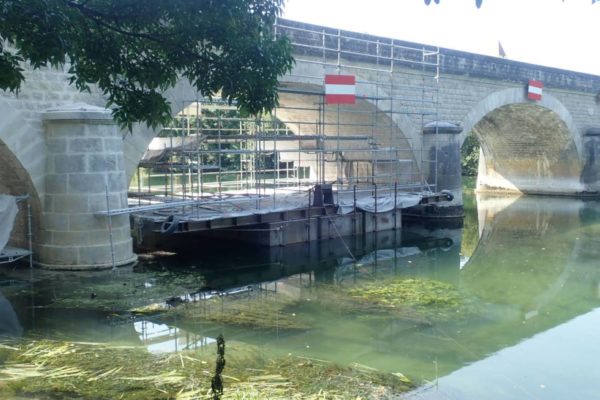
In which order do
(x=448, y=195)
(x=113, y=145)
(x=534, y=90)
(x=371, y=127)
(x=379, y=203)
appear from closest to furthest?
(x=113, y=145) < (x=379, y=203) < (x=448, y=195) < (x=371, y=127) < (x=534, y=90)

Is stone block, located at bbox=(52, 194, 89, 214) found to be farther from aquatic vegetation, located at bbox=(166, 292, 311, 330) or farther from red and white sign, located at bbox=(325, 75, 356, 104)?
red and white sign, located at bbox=(325, 75, 356, 104)

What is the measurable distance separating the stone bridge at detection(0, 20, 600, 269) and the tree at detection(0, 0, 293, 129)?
412cm

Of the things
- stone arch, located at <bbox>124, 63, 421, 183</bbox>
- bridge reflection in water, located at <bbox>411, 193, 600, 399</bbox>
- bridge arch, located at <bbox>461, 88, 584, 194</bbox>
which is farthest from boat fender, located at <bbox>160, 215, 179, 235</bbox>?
bridge arch, located at <bbox>461, 88, 584, 194</bbox>

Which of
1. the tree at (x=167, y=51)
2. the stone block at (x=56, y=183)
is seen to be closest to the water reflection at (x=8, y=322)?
the stone block at (x=56, y=183)

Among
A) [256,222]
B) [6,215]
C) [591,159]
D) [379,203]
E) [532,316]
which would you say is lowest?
[532,316]

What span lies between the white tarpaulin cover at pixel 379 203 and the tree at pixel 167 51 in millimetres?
7376

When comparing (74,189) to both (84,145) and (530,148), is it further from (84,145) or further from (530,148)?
(530,148)

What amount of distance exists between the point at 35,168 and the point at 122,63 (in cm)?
463

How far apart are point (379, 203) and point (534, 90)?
7586 millimetres

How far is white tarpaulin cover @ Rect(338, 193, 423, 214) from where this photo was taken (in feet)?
35.7

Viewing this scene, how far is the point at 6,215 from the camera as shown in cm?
710

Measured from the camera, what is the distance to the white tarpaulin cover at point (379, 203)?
35.7 ft

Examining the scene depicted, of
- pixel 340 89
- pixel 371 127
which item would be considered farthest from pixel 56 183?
pixel 371 127

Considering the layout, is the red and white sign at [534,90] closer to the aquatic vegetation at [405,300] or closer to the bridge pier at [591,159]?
the bridge pier at [591,159]
